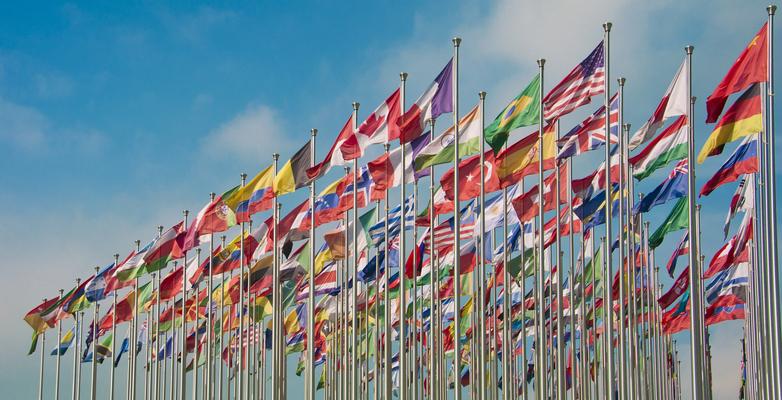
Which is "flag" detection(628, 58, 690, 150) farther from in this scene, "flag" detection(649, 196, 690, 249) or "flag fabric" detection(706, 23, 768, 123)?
"flag" detection(649, 196, 690, 249)

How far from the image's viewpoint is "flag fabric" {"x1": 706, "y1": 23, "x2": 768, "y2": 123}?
2105cm

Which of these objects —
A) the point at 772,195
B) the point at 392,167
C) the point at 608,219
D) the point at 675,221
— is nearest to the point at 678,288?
the point at 675,221

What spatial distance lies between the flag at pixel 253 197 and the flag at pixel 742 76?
12682 millimetres

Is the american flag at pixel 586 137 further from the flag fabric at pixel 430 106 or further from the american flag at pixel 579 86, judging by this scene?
the flag fabric at pixel 430 106

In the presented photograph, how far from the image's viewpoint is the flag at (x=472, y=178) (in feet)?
85.5

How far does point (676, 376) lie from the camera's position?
62906 mm

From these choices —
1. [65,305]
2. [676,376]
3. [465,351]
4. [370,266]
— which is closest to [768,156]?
[370,266]

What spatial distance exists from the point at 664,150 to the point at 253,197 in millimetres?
A: 11094

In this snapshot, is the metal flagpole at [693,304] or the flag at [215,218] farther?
the flag at [215,218]

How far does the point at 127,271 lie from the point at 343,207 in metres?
10.1

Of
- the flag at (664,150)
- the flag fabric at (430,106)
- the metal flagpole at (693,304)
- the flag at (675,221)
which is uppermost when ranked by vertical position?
the flag fabric at (430,106)

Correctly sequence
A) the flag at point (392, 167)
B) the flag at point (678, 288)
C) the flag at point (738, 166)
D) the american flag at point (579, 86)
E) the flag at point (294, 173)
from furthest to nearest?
the flag at point (678, 288), the flag at point (294, 173), the flag at point (392, 167), the flag at point (738, 166), the american flag at point (579, 86)

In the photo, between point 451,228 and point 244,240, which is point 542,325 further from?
point 244,240

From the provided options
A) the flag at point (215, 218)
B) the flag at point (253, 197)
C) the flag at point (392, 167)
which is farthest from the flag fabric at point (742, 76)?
the flag at point (215, 218)
